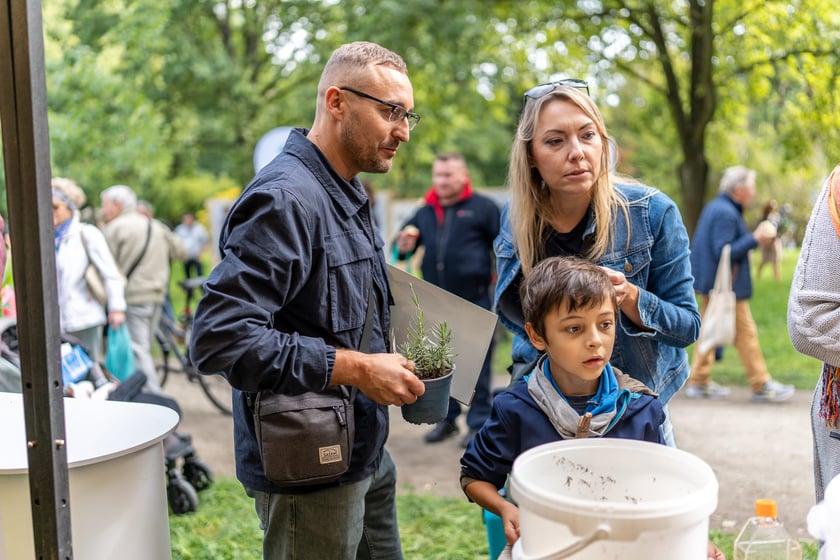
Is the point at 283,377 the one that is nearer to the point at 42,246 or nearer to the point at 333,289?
the point at 333,289

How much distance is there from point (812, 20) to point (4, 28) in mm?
10999

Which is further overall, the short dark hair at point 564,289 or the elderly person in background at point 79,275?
the elderly person in background at point 79,275

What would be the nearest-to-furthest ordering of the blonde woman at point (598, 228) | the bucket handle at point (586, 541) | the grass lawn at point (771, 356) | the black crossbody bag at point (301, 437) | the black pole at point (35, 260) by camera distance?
1. the bucket handle at point (586, 541)
2. the black pole at point (35, 260)
3. the black crossbody bag at point (301, 437)
4. the blonde woman at point (598, 228)
5. the grass lawn at point (771, 356)

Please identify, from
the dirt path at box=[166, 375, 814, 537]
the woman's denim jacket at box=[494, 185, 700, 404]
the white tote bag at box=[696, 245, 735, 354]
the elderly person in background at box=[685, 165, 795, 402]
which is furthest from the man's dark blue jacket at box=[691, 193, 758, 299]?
the woman's denim jacket at box=[494, 185, 700, 404]

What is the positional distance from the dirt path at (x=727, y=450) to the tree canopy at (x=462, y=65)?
8.92 ft

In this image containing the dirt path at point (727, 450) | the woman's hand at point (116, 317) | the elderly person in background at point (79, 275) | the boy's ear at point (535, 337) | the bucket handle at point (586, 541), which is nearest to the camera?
the bucket handle at point (586, 541)

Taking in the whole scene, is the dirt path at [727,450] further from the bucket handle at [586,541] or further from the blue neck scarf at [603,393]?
the bucket handle at [586,541]

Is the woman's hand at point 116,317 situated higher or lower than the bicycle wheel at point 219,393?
higher

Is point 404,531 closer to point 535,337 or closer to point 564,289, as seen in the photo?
point 535,337

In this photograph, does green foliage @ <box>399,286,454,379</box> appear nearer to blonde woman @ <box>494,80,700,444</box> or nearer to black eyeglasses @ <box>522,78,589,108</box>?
blonde woman @ <box>494,80,700,444</box>

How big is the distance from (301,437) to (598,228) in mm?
1096

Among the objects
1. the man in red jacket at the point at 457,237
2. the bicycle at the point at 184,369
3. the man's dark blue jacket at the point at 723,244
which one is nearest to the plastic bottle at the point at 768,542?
the man in red jacket at the point at 457,237

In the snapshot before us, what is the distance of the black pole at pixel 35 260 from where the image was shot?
1.78 metres

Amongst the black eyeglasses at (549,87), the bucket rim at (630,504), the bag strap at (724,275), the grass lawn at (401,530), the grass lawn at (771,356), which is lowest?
the grass lawn at (771,356)
